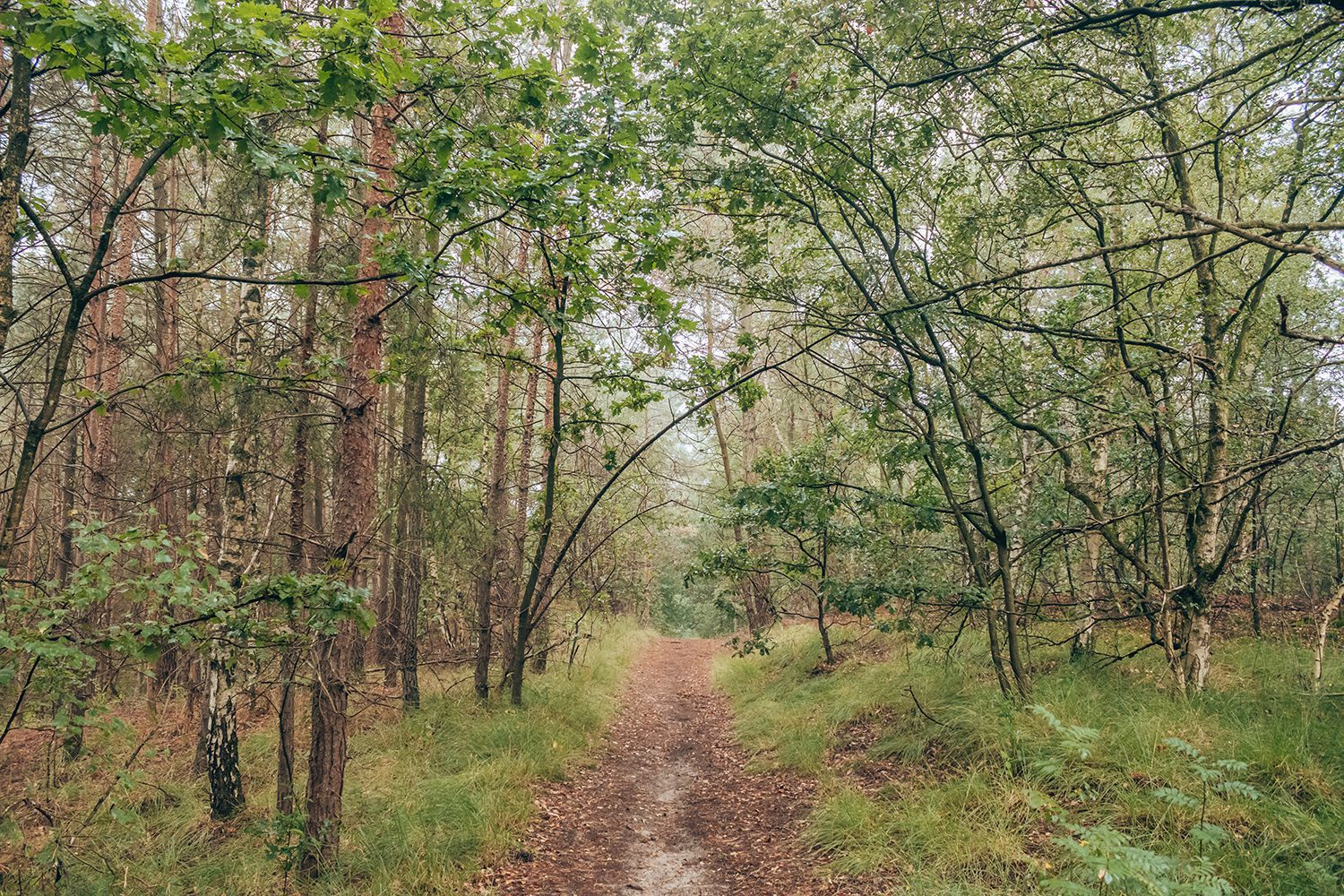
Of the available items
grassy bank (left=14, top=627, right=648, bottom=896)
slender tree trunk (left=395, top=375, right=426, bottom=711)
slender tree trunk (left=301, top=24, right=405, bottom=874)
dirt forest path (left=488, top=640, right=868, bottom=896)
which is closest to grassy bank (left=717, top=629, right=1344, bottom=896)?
dirt forest path (left=488, top=640, right=868, bottom=896)

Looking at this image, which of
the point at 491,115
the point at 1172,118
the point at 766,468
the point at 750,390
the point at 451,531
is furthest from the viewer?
the point at 766,468

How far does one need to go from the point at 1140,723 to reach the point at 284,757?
7194 mm

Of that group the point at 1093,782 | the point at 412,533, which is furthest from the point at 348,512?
the point at 1093,782

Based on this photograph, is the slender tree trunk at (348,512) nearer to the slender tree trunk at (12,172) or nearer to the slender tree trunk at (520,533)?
the slender tree trunk at (12,172)

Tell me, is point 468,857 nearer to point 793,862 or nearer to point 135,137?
point 793,862

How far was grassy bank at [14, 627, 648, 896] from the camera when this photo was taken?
197 inches

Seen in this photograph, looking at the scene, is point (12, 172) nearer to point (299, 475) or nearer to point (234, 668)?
point (299, 475)

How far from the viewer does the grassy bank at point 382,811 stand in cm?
500

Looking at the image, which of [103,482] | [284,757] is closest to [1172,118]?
[284,757]

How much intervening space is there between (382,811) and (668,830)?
110 inches

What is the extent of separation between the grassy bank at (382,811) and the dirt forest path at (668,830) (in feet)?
1.30

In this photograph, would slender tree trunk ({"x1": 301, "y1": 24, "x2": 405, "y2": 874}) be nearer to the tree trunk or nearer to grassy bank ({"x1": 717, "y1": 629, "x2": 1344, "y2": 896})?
grassy bank ({"x1": 717, "y1": 629, "x2": 1344, "y2": 896})

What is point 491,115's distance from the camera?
667 cm

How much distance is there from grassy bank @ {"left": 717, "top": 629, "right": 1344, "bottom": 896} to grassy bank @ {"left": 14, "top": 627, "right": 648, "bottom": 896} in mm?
3048
